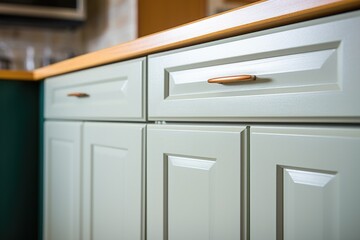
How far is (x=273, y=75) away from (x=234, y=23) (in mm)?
118

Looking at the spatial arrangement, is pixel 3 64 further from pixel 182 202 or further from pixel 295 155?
pixel 295 155

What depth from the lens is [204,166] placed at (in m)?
0.77

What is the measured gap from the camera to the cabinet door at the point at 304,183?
0.55 meters

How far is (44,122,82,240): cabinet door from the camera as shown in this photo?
1200mm

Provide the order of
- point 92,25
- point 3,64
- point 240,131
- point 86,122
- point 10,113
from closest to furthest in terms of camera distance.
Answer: point 240,131 → point 86,122 → point 10,113 → point 3,64 → point 92,25

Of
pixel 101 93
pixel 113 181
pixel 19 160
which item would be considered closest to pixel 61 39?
pixel 19 160

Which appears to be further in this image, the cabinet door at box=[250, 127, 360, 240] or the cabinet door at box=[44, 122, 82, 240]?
the cabinet door at box=[44, 122, 82, 240]

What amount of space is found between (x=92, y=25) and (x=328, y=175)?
7.56ft

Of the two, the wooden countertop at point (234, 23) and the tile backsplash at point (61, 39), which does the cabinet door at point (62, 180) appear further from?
the tile backsplash at point (61, 39)

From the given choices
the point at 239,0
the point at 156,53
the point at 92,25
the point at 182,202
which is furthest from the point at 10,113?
the point at 239,0

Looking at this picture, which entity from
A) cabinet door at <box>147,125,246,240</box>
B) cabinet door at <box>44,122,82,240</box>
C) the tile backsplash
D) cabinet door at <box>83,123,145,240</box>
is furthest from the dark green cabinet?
the tile backsplash

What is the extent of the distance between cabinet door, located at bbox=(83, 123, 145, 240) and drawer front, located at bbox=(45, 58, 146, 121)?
4 cm

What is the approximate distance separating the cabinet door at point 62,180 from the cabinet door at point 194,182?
39cm

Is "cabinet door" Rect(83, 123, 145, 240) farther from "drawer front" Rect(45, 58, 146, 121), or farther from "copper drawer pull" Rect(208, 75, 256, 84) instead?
"copper drawer pull" Rect(208, 75, 256, 84)
